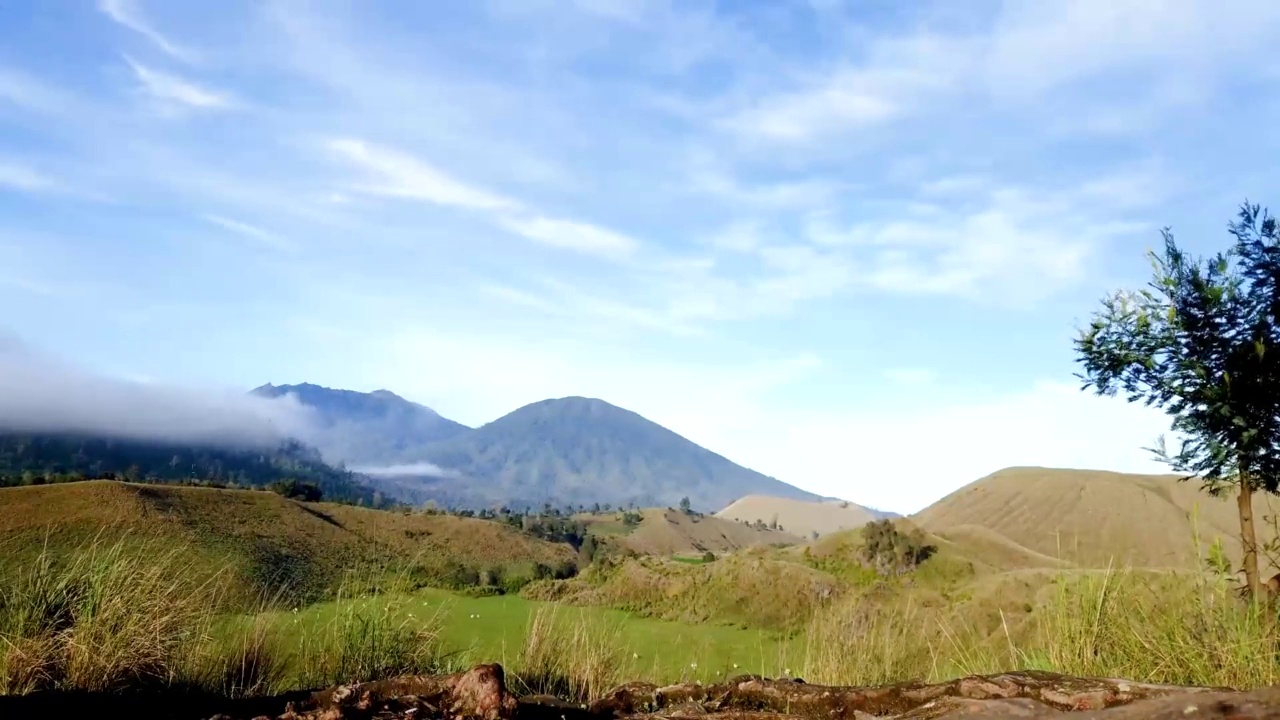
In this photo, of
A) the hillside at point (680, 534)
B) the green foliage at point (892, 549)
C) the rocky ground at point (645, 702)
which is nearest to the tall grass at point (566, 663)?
the rocky ground at point (645, 702)

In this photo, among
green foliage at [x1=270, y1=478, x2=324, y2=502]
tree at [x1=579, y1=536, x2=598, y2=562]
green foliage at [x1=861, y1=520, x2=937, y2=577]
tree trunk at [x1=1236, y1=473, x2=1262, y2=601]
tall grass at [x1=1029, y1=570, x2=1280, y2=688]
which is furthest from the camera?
green foliage at [x1=270, y1=478, x2=324, y2=502]

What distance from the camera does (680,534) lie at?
3036 inches

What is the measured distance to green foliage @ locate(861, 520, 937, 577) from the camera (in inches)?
946

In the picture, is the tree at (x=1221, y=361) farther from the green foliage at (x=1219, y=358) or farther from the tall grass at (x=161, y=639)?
the tall grass at (x=161, y=639)

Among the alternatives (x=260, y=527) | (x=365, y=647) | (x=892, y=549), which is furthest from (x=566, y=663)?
(x=260, y=527)

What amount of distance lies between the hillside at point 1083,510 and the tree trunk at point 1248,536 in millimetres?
22705

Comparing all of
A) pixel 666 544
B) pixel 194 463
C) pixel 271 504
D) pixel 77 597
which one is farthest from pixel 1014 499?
pixel 194 463

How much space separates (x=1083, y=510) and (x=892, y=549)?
30034 mm

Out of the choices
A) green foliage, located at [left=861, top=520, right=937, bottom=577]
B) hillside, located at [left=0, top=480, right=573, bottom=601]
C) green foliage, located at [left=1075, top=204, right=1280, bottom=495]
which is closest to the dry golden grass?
hillside, located at [left=0, top=480, right=573, bottom=601]

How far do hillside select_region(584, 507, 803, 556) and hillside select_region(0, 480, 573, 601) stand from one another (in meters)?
25.8

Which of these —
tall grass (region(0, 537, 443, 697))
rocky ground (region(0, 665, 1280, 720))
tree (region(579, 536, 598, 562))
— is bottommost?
tree (region(579, 536, 598, 562))

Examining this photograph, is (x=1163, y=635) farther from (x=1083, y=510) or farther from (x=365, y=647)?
(x=1083, y=510)

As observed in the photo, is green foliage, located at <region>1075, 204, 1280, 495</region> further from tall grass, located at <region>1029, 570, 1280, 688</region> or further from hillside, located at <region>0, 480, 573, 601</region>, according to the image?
hillside, located at <region>0, 480, 573, 601</region>

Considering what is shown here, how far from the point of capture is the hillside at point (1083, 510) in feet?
130
